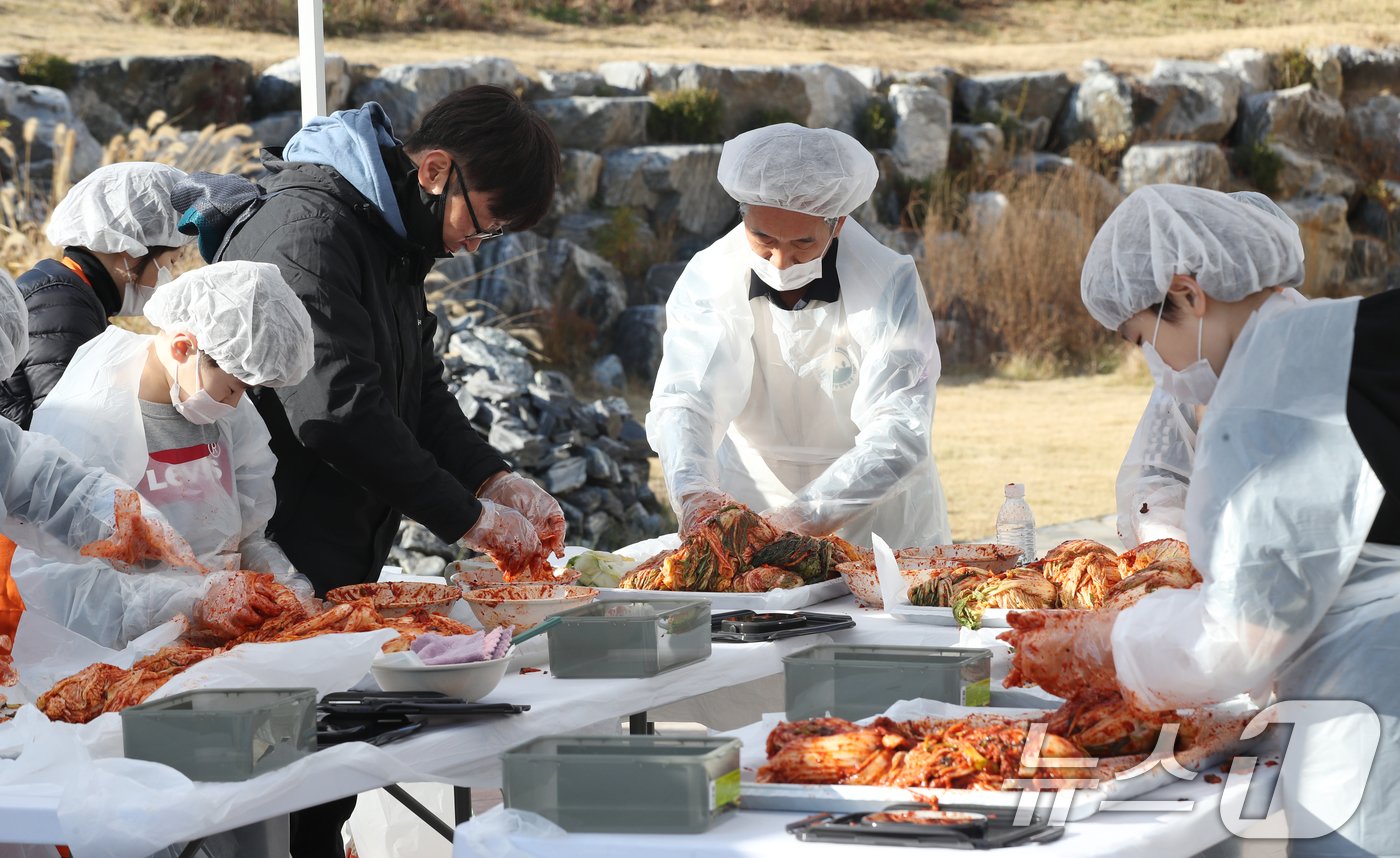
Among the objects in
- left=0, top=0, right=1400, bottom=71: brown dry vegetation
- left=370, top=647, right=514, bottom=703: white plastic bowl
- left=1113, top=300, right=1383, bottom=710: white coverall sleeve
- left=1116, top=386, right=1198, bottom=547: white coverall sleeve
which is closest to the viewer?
left=1113, top=300, right=1383, bottom=710: white coverall sleeve

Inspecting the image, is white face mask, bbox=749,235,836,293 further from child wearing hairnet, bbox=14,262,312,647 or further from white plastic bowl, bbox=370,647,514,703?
white plastic bowl, bbox=370,647,514,703

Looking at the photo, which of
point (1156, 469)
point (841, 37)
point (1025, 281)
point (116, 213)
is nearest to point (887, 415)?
point (1156, 469)

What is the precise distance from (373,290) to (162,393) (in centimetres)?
47

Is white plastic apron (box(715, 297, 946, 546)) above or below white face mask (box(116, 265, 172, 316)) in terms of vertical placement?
below

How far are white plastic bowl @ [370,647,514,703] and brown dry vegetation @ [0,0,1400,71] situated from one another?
485 inches

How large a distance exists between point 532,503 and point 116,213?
4.51 feet

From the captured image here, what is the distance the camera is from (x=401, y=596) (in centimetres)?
258

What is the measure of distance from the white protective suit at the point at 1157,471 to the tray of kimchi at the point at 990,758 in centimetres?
115

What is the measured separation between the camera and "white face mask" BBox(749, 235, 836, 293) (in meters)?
3.66

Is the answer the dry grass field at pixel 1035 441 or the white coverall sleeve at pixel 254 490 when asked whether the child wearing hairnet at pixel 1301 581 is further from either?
the dry grass field at pixel 1035 441

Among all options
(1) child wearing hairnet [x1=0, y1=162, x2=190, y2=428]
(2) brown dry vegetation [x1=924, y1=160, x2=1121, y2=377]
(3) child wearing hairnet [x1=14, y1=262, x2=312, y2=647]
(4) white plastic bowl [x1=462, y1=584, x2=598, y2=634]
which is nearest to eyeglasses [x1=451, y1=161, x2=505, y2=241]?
(3) child wearing hairnet [x1=14, y1=262, x2=312, y2=647]

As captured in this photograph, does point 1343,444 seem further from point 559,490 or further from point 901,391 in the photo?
point 559,490

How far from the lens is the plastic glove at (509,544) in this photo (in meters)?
3.01

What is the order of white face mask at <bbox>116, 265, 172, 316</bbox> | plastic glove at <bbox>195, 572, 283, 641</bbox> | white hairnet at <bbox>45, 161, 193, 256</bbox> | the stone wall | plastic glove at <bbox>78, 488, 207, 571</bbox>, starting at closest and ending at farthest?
plastic glove at <bbox>195, 572, 283, 641</bbox>, plastic glove at <bbox>78, 488, 207, 571</bbox>, white hairnet at <bbox>45, 161, 193, 256</bbox>, white face mask at <bbox>116, 265, 172, 316</bbox>, the stone wall
